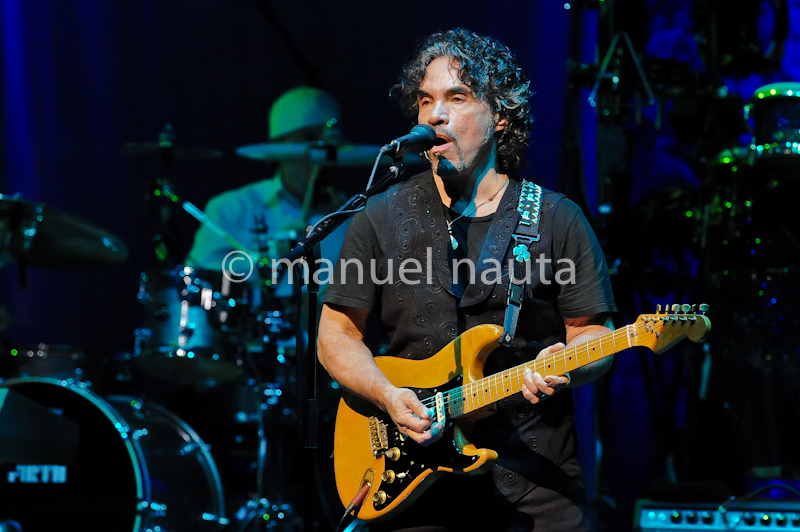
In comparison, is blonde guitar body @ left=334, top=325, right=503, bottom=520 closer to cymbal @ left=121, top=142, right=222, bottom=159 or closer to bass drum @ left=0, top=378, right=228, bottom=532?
bass drum @ left=0, top=378, right=228, bottom=532

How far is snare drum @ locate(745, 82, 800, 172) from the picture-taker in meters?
3.99

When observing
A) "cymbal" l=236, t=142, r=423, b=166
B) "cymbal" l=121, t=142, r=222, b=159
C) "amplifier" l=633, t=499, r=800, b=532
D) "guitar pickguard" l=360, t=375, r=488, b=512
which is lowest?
"amplifier" l=633, t=499, r=800, b=532

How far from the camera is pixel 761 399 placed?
4.36 m

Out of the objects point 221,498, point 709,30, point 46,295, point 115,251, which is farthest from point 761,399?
point 46,295

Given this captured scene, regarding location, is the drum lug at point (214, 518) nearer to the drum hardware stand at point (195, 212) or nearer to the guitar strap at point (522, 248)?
the drum hardware stand at point (195, 212)

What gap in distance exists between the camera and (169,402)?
5.97m

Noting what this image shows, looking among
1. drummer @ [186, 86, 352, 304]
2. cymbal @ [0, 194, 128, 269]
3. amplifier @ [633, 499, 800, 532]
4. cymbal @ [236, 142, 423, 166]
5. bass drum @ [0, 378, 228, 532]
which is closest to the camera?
amplifier @ [633, 499, 800, 532]

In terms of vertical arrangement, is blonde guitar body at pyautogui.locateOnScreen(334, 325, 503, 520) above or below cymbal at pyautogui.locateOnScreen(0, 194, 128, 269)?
below

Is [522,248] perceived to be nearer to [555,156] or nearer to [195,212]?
[555,156]

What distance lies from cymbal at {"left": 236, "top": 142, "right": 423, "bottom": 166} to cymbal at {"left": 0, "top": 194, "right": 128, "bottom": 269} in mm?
1018

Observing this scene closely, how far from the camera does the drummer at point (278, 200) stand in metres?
5.46

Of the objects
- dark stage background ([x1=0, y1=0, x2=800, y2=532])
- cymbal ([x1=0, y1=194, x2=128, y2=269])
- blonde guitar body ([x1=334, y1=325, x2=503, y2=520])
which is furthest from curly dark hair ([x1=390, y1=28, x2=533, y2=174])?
cymbal ([x1=0, y1=194, x2=128, y2=269])

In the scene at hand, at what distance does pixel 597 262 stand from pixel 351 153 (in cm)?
289

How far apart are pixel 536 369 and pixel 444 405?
313 mm
